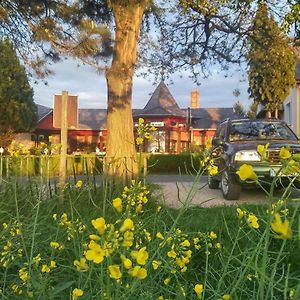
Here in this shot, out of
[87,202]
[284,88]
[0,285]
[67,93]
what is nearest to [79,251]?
[0,285]

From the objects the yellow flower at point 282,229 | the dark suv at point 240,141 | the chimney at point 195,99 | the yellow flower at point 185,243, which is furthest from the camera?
the chimney at point 195,99

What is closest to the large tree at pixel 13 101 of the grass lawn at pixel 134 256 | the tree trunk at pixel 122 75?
the tree trunk at pixel 122 75

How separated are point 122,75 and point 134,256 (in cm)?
936

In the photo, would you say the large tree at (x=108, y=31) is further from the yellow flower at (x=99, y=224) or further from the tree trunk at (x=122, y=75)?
the yellow flower at (x=99, y=224)

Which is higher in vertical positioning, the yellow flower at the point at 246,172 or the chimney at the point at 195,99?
the chimney at the point at 195,99

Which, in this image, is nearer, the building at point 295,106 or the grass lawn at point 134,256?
the grass lawn at point 134,256

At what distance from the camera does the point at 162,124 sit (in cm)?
3441

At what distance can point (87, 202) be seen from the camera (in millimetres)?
5613

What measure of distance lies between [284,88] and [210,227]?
2356 centimetres

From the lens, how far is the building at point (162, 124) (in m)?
39.6

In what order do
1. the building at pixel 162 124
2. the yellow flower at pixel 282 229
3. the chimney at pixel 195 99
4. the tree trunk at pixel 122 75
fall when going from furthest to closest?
the chimney at pixel 195 99 → the building at pixel 162 124 → the tree trunk at pixel 122 75 → the yellow flower at pixel 282 229

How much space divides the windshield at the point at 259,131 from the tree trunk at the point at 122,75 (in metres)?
2.17

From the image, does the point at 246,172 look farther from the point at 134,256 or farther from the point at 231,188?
the point at 231,188

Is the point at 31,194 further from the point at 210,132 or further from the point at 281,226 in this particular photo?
the point at 210,132
